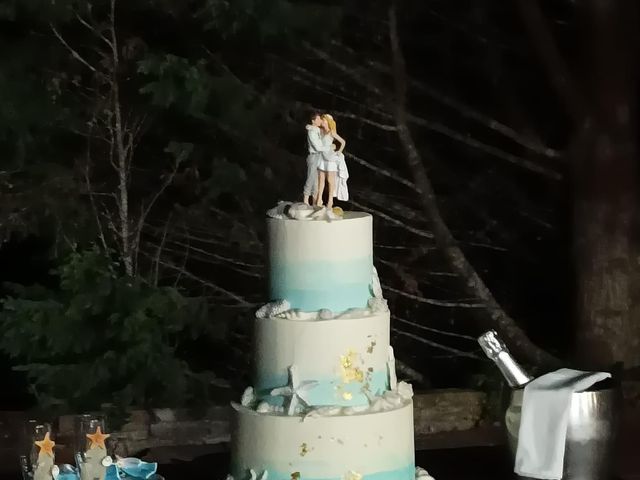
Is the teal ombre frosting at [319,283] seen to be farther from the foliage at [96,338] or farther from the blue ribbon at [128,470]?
the foliage at [96,338]

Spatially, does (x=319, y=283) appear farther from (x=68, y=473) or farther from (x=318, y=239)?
(x=68, y=473)

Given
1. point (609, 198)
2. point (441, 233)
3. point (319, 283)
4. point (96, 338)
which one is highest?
point (609, 198)

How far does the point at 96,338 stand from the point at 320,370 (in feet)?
4.86

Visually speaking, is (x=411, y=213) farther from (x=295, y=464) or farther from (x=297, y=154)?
(x=295, y=464)

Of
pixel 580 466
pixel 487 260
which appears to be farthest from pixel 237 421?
pixel 487 260

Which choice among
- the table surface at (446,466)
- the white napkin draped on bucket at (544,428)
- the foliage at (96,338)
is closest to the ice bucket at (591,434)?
the white napkin draped on bucket at (544,428)

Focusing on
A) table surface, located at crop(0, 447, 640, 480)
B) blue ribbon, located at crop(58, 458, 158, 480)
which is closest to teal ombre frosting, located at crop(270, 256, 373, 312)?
blue ribbon, located at crop(58, 458, 158, 480)

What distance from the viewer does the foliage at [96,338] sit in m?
3.06

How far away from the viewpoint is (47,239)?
130 inches

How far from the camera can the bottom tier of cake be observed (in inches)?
69.6

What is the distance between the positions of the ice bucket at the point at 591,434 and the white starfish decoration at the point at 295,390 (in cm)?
55

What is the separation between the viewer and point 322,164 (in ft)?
6.19

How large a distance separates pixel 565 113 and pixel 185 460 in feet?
5.49

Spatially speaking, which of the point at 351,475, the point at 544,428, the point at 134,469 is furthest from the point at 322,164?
the point at 134,469
